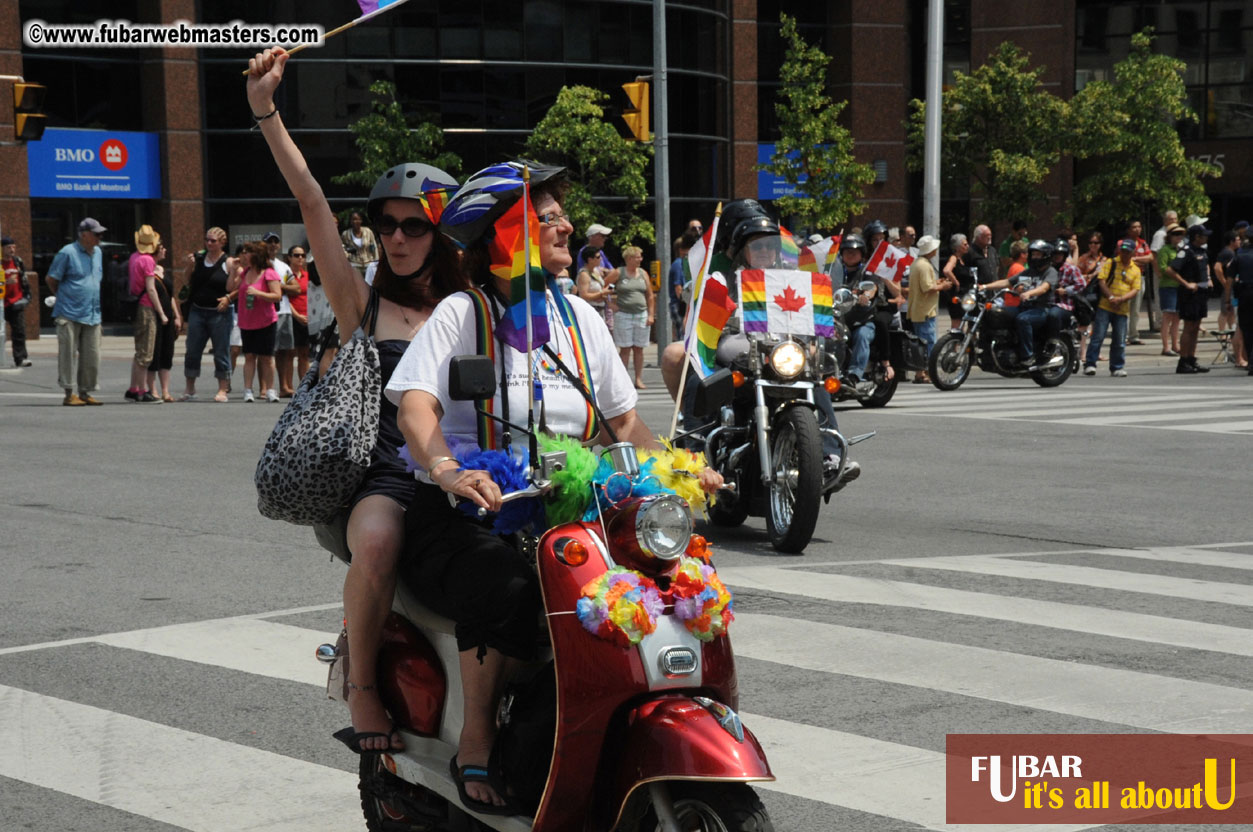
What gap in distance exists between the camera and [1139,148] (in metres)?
31.5

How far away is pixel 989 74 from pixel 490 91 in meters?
12.8

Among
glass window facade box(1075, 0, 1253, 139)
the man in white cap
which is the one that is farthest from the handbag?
glass window facade box(1075, 0, 1253, 139)

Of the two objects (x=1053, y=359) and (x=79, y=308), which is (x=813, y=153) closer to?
(x=1053, y=359)

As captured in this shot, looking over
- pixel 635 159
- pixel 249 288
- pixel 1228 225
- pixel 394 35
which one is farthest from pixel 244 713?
pixel 1228 225

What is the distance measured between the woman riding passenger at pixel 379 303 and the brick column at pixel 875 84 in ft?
142

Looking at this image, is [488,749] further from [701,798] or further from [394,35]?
[394,35]

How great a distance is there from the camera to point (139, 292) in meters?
18.2

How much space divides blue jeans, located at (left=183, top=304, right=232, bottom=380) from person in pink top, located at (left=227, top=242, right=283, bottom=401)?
0.34 meters

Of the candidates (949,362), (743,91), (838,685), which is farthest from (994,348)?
(743,91)

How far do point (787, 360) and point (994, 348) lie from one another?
12.4m

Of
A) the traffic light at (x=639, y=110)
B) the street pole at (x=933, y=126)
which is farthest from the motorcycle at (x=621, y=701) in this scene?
the street pole at (x=933, y=126)

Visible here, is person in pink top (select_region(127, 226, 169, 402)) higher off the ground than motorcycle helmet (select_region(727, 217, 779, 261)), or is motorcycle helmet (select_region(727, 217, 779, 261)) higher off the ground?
motorcycle helmet (select_region(727, 217, 779, 261))

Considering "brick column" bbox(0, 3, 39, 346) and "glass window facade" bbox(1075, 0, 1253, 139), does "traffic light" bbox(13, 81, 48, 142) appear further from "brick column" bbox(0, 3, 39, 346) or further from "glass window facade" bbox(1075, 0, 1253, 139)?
"glass window facade" bbox(1075, 0, 1253, 139)

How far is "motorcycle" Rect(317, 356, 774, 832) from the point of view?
10.9ft
